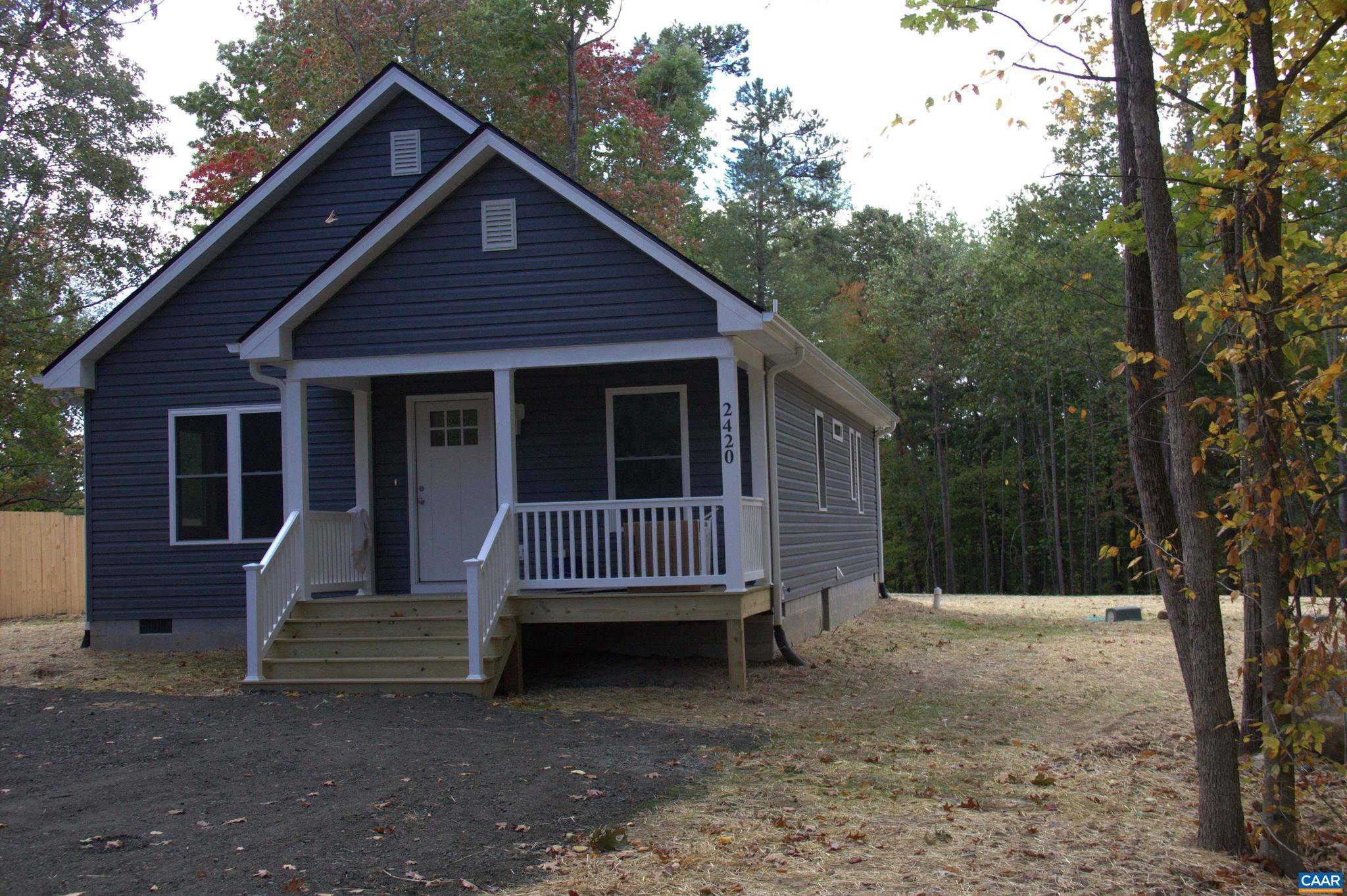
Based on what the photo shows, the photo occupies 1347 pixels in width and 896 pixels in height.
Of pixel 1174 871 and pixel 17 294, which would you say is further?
pixel 17 294

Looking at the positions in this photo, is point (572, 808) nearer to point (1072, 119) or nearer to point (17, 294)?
point (1072, 119)

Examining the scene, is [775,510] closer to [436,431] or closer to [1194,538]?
[436,431]

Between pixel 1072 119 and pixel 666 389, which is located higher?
pixel 1072 119

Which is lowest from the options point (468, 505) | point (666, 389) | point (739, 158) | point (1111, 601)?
point (1111, 601)

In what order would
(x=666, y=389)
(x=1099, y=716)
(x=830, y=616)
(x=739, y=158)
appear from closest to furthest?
(x=1099, y=716), (x=666, y=389), (x=830, y=616), (x=739, y=158)

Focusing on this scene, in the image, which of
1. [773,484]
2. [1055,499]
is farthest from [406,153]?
[1055,499]

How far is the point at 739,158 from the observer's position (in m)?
35.7

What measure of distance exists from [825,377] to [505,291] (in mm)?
4776

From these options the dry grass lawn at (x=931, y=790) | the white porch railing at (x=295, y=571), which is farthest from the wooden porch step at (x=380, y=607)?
the dry grass lawn at (x=931, y=790)

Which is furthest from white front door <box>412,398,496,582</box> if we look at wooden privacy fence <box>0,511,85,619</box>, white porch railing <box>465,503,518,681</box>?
wooden privacy fence <box>0,511,85,619</box>

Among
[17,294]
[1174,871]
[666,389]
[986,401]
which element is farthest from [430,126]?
[986,401]

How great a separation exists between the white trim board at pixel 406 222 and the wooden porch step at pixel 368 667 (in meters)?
2.88

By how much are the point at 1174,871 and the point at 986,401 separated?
29.0 meters

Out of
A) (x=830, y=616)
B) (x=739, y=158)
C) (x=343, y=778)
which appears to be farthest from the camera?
(x=739, y=158)
